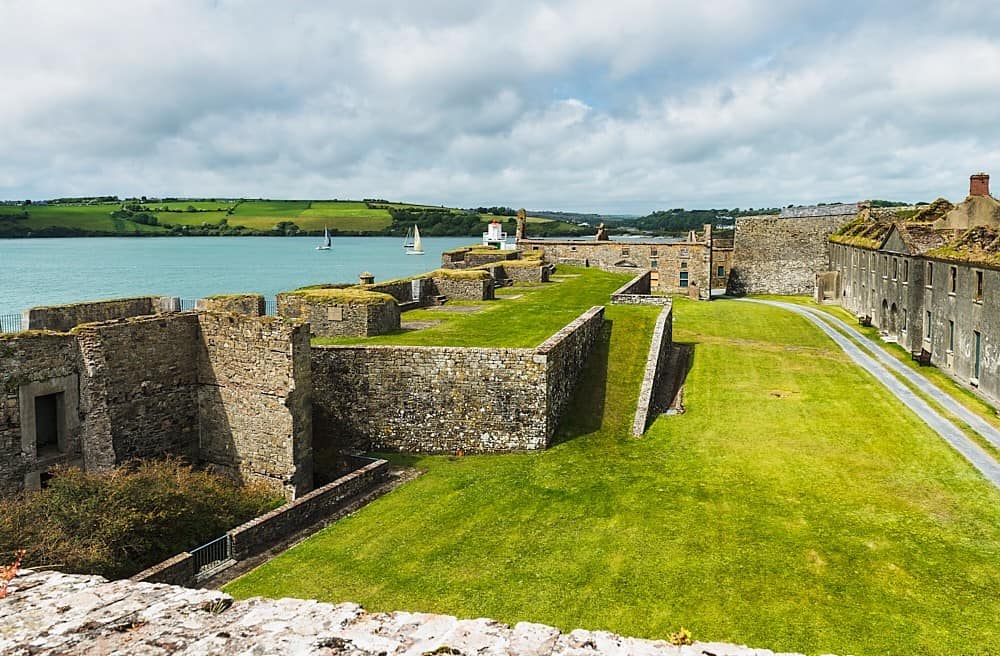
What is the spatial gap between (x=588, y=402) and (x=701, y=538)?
771 cm

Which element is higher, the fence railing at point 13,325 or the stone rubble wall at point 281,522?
the fence railing at point 13,325

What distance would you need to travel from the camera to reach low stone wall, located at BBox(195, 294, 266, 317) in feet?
65.4

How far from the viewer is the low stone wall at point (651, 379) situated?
1906cm

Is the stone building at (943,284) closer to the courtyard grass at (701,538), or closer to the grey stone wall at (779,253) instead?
the courtyard grass at (701,538)

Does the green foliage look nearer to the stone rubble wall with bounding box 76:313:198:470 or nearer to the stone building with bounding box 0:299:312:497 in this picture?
the stone building with bounding box 0:299:312:497

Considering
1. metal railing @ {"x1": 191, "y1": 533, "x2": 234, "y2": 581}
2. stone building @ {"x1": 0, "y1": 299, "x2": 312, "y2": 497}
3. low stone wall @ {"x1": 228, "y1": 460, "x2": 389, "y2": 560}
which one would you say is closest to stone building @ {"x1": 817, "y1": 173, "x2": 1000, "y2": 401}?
low stone wall @ {"x1": 228, "y1": 460, "x2": 389, "y2": 560}

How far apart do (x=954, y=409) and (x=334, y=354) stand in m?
18.7

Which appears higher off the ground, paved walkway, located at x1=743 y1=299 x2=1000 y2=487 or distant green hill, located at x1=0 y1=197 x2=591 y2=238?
distant green hill, located at x1=0 y1=197 x2=591 y2=238

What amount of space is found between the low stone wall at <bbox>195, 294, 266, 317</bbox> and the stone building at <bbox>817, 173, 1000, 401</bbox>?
74.2ft

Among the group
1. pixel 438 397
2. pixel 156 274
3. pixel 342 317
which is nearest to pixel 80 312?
pixel 342 317

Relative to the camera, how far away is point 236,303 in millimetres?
20297

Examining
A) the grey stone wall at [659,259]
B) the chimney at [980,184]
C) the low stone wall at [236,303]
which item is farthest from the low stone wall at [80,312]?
the grey stone wall at [659,259]

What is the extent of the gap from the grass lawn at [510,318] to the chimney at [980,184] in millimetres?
17454

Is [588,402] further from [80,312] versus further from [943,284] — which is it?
[943,284]
